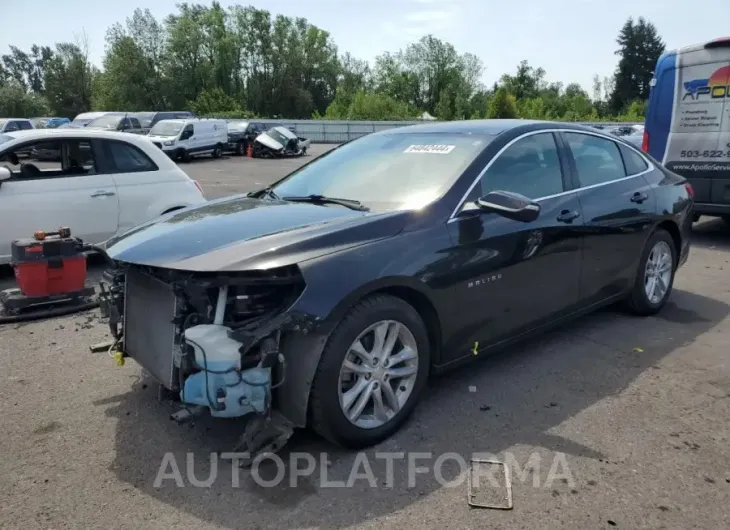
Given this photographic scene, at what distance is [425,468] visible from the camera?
3.10m

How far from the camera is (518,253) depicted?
3.97 m

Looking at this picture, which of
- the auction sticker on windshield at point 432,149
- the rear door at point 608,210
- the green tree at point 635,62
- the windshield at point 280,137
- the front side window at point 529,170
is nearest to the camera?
the front side window at point 529,170

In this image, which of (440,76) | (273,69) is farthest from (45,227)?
(440,76)

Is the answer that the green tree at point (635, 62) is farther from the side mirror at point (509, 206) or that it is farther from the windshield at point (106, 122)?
the side mirror at point (509, 206)

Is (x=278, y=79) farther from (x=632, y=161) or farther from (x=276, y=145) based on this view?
(x=632, y=161)

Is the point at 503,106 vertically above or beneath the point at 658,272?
above

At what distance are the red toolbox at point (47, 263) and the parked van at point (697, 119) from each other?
293 inches

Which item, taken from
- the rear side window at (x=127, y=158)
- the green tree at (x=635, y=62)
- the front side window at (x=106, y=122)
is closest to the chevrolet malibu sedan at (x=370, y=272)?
the rear side window at (x=127, y=158)

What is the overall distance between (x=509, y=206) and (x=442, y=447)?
137 centimetres

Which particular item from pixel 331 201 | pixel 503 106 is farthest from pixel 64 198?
pixel 503 106

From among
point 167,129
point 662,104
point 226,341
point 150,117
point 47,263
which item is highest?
point 150,117

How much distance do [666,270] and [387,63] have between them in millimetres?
88184

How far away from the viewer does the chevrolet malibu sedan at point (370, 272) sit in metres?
3.01

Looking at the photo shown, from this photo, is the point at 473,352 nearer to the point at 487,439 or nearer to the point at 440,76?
the point at 487,439
